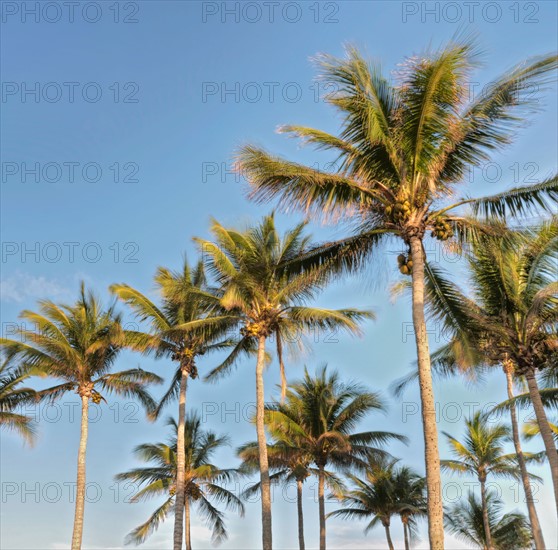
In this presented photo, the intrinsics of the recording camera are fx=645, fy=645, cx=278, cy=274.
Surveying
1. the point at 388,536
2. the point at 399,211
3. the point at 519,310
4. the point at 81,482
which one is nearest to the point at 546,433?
the point at 519,310

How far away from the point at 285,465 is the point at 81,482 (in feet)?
32.8

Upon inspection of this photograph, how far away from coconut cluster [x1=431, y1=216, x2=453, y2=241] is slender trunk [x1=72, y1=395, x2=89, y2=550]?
16723 millimetres

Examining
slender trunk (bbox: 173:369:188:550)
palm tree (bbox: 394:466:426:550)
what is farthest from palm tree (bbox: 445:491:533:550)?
slender trunk (bbox: 173:369:188:550)

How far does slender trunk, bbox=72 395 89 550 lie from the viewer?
2286cm

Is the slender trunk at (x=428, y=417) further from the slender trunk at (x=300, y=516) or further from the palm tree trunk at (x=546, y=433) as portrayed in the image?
the slender trunk at (x=300, y=516)

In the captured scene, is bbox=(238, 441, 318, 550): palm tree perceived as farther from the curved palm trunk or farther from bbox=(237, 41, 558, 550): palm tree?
bbox=(237, 41, 558, 550): palm tree

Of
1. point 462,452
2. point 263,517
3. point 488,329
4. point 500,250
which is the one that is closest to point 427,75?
point 500,250

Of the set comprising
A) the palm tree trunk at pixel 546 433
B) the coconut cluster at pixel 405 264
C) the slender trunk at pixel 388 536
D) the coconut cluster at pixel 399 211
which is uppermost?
the coconut cluster at pixel 399 211

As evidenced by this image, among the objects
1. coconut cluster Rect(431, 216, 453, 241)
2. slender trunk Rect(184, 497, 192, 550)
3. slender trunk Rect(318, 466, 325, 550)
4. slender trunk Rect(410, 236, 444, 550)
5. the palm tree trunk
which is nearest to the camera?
slender trunk Rect(410, 236, 444, 550)

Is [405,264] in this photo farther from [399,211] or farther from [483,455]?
[483,455]

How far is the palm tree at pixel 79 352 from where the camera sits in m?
23.6

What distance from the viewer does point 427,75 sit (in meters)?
12.1

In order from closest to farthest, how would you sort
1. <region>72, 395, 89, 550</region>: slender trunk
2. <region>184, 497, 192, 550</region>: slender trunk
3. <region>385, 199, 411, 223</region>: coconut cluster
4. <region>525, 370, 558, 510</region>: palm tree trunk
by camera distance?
<region>385, 199, 411, 223</region>: coconut cluster
<region>525, 370, 558, 510</region>: palm tree trunk
<region>72, 395, 89, 550</region>: slender trunk
<region>184, 497, 192, 550</region>: slender trunk

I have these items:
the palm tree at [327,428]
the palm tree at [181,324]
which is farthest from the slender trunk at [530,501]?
the palm tree at [181,324]
